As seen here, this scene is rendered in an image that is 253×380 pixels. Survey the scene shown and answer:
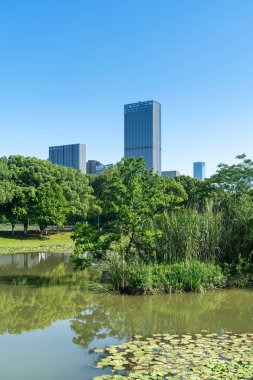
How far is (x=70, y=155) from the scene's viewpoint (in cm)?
18812

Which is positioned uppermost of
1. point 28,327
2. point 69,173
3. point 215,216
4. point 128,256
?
point 69,173

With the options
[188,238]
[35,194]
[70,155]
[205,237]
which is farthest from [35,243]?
[70,155]

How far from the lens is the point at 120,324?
36.4 ft


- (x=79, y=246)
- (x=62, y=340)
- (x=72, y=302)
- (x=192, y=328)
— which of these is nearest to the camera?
(x=62, y=340)

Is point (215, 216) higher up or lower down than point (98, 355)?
higher up

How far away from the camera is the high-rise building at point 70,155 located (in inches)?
7210

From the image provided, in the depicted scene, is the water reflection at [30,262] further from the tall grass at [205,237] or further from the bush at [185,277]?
the bush at [185,277]

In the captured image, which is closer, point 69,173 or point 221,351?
point 221,351

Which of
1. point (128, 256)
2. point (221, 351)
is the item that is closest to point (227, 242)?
point (128, 256)

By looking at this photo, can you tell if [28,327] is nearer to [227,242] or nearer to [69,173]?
[227,242]

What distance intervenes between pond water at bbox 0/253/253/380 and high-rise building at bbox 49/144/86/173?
536 ft

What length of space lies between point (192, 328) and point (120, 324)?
186 centimetres

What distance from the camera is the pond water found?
327 inches

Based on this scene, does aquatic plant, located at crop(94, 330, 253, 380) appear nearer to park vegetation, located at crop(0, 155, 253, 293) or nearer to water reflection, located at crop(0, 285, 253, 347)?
water reflection, located at crop(0, 285, 253, 347)
